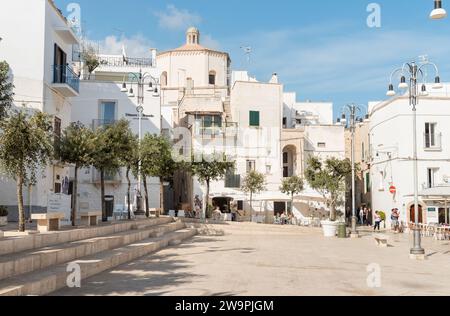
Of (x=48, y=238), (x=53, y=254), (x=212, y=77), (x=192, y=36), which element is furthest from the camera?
(x=192, y=36)

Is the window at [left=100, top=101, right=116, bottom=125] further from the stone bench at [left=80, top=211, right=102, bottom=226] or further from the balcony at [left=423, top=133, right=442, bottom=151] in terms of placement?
the balcony at [left=423, top=133, right=442, bottom=151]

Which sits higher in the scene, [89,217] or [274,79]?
[274,79]

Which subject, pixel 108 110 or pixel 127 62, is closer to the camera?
pixel 108 110

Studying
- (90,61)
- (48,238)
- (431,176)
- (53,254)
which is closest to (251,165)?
(431,176)

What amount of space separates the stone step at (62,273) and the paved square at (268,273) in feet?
0.79

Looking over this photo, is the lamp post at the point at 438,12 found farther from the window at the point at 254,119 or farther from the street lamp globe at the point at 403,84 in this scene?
the window at the point at 254,119

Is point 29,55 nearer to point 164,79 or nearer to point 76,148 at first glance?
point 76,148

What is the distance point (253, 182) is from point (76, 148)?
21837 millimetres

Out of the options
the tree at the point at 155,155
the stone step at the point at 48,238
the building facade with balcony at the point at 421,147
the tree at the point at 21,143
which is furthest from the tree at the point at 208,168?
the tree at the point at 21,143

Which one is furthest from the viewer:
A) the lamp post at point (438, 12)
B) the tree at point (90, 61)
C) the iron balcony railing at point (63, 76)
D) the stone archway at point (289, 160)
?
the tree at point (90, 61)

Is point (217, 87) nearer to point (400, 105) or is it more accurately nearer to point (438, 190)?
point (400, 105)

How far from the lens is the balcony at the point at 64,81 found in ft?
84.6

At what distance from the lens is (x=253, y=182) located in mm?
38969

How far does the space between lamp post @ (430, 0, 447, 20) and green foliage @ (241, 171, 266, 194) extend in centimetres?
2576
